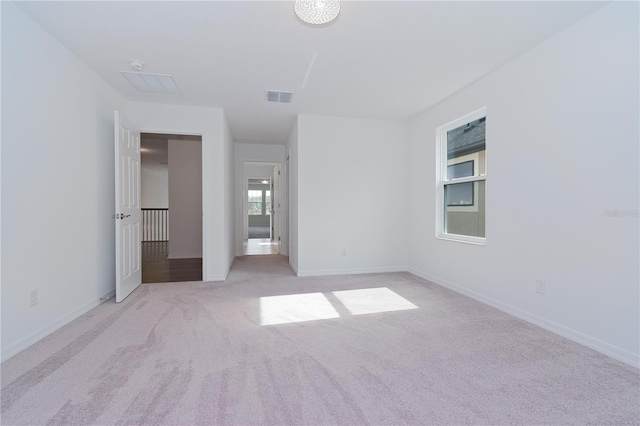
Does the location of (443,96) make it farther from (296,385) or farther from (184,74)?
(296,385)

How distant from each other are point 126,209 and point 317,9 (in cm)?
310

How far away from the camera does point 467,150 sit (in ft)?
11.8

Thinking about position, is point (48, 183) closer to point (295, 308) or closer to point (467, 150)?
point (295, 308)

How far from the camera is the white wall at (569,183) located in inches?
78.0

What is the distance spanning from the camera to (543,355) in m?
2.03

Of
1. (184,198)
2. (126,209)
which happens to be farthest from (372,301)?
(184,198)

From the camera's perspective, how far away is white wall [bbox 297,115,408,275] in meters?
4.44

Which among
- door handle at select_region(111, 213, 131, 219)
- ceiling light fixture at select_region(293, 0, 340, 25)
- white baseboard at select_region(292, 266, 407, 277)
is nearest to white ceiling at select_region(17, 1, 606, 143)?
ceiling light fixture at select_region(293, 0, 340, 25)

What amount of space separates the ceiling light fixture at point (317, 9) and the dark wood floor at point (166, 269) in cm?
364

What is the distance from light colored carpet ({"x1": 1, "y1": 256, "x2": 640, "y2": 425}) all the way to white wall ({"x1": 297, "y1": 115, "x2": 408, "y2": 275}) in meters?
1.58

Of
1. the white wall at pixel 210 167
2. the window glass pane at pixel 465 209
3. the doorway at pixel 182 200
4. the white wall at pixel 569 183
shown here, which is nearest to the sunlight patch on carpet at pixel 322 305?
the white wall at pixel 569 183

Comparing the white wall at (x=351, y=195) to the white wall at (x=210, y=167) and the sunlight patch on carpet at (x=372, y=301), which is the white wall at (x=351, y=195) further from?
the white wall at (x=210, y=167)

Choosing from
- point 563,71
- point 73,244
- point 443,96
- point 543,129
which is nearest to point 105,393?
point 73,244

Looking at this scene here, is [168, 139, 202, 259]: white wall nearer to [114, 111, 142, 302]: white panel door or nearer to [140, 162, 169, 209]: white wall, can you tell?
[114, 111, 142, 302]: white panel door
